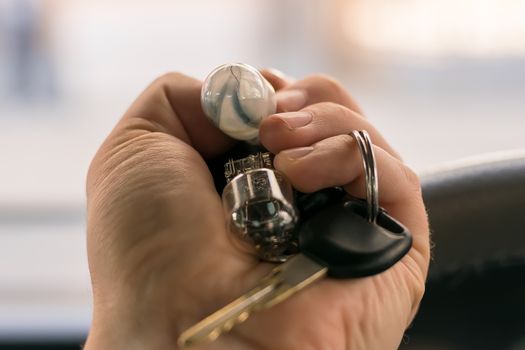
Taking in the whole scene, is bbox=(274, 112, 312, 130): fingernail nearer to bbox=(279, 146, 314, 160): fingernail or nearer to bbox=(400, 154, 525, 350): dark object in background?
bbox=(279, 146, 314, 160): fingernail

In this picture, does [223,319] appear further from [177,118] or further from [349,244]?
[177,118]

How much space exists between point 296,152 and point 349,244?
74mm

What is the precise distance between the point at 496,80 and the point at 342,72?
0.42 m

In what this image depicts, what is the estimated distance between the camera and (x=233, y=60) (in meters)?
2.01

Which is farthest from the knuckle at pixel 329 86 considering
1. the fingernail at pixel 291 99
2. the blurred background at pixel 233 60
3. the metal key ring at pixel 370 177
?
the blurred background at pixel 233 60

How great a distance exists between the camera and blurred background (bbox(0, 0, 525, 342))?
5.57 ft

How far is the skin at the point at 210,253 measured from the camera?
405 millimetres

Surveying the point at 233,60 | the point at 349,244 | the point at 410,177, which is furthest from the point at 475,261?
the point at 233,60

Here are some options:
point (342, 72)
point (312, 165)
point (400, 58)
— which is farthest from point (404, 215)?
point (400, 58)

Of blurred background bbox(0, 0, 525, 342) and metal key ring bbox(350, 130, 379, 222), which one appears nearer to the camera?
metal key ring bbox(350, 130, 379, 222)

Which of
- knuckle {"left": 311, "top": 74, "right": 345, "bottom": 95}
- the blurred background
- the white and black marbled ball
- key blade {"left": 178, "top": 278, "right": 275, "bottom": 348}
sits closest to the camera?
key blade {"left": 178, "top": 278, "right": 275, "bottom": 348}

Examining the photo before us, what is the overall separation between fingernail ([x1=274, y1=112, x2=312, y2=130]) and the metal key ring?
0.13 ft

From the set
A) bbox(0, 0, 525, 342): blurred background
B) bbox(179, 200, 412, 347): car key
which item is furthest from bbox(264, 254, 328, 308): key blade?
bbox(0, 0, 525, 342): blurred background

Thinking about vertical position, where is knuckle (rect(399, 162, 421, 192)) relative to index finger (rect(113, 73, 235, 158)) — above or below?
below
